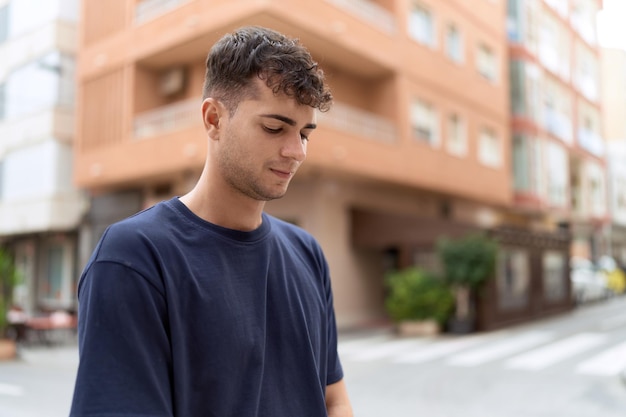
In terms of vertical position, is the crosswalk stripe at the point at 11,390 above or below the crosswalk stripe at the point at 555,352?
below

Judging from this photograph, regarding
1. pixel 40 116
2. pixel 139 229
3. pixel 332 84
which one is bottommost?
pixel 139 229

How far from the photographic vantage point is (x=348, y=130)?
49.8 feet

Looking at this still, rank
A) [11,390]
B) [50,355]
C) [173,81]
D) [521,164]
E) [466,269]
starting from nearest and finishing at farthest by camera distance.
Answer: [11,390] < [50,355] < [466,269] < [173,81] < [521,164]

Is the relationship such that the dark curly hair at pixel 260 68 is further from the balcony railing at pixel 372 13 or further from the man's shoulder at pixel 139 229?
the balcony railing at pixel 372 13

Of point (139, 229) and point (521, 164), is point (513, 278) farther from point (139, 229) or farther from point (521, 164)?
point (139, 229)

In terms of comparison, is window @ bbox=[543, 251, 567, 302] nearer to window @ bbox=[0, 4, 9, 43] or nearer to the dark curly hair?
the dark curly hair

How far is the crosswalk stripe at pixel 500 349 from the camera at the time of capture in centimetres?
1053

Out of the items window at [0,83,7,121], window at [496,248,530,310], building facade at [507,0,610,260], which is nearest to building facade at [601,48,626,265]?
building facade at [507,0,610,260]

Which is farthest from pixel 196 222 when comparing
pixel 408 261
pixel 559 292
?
pixel 559 292

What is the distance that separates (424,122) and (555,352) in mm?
9313

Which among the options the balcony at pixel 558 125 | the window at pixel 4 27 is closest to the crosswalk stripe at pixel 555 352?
the balcony at pixel 558 125

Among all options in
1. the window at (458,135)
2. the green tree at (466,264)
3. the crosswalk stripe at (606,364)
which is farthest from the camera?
the window at (458,135)

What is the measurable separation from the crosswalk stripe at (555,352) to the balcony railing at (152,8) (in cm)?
1148

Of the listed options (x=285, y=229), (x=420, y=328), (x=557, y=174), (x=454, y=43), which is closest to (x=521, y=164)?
(x=557, y=174)
